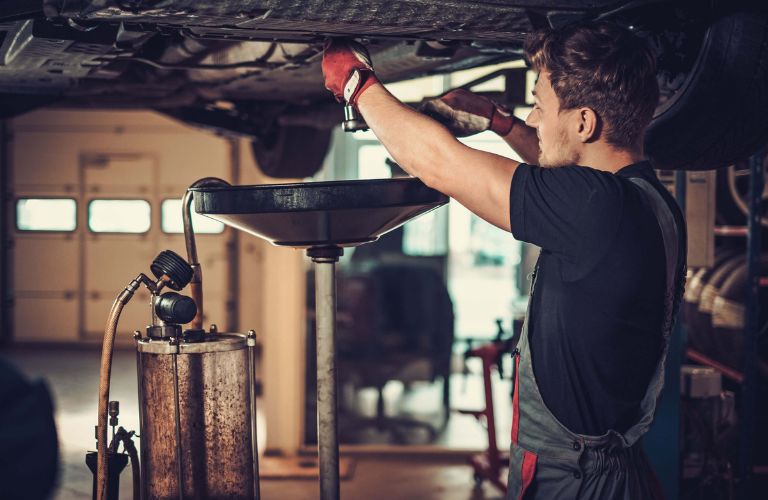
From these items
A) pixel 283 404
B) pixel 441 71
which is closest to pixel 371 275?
pixel 283 404

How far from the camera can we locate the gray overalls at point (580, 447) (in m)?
1.47

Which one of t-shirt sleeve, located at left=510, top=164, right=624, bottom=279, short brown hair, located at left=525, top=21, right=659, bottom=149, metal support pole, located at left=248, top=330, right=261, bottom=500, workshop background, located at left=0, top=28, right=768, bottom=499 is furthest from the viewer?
workshop background, located at left=0, top=28, right=768, bottom=499

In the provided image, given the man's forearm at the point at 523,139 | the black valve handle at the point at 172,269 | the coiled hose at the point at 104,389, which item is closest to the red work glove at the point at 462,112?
the man's forearm at the point at 523,139

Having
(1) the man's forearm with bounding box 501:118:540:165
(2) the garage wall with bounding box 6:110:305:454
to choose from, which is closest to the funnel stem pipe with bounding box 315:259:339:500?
(1) the man's forearm with bounding box 501:118:540:165

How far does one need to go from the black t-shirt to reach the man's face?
0.34 feet

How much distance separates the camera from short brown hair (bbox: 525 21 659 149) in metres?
1.44

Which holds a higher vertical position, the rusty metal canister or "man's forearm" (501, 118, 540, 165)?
"man's forearm" (501, 118, 540, 165)

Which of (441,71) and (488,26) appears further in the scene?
(441,71)

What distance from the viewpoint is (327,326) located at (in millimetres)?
1739

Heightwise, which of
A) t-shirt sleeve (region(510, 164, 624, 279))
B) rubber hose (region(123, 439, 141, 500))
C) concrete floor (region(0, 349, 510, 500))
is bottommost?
concrete floor (region(0, 349, 510, 500))

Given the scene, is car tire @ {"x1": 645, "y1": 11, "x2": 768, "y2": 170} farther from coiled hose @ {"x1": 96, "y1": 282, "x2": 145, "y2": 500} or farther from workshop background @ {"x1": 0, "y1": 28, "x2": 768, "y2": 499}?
coiled hose @ {"x1": 96, "y1": 282, "x2": 145, "y2": 500}

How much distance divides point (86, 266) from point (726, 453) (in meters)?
6.79

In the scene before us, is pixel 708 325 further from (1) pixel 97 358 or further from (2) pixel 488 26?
(1) pixel 97 358

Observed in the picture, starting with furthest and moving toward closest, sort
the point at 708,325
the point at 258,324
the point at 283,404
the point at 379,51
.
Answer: the point at 258,324 → the point at 283,404 → the point at 708,325 → the point at 379,51
